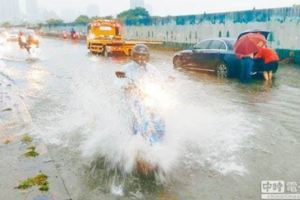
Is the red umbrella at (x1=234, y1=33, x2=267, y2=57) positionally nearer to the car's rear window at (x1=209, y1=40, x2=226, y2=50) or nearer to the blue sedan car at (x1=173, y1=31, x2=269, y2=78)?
the blue sedan car at (x1=173, y1=31, x2=269, y2=78)

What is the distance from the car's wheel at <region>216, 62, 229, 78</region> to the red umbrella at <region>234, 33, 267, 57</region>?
1.16m

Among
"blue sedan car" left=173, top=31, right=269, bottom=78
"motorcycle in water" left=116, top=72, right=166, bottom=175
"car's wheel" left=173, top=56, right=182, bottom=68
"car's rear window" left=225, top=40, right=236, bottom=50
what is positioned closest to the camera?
"motorcycle in water" left=116, top=72, right=166, bottom=175

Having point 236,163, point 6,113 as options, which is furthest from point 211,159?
point 6,113

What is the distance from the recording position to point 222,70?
14750 mm

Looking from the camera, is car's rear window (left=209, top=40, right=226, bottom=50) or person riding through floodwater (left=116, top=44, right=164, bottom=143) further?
car's rear window (left=209, top=40, right=226, bottom=50)

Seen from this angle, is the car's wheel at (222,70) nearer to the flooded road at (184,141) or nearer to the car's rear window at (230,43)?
the car's rear window at (230,43)

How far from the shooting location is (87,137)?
7273 millimetres

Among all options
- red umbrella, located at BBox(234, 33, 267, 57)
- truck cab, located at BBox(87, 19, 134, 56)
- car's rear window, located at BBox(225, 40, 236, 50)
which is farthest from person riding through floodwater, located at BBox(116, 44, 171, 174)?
truck cab, located at BBox(87, 19, 134, 56)

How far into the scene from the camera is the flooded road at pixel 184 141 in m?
5.02

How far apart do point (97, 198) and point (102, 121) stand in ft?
10.7

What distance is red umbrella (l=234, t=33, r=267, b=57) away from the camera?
1316 centimetres

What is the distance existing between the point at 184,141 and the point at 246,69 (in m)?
7.86

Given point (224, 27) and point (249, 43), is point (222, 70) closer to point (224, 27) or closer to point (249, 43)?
point (249, 43)

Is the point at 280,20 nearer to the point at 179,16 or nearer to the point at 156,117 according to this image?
the point at 179,16
